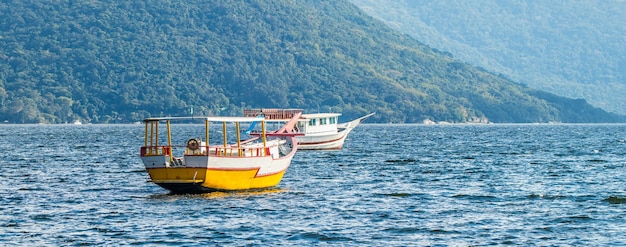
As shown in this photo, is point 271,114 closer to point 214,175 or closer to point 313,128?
point 313,128

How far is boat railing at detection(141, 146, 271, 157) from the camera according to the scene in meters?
52.1

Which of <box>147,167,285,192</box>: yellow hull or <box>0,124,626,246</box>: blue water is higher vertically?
<box>147,167,285,192</box>: yellow hull

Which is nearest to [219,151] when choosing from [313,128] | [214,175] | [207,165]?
[214,175]

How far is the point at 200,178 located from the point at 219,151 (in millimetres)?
2028

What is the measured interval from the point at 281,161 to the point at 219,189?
5.63 m

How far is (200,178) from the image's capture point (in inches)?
2032

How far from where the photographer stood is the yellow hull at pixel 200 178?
5162 cm

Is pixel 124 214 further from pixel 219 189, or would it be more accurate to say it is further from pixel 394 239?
pixel 394 239

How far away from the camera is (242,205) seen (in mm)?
49312

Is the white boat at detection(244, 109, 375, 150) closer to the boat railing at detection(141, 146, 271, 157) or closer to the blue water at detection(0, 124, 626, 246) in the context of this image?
the blue water at detection(0, 124, 626, 246)

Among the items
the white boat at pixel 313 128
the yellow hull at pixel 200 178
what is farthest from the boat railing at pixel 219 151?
the white boat at pixel 313 128

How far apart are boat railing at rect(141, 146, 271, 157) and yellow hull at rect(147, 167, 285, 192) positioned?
2.80 feet

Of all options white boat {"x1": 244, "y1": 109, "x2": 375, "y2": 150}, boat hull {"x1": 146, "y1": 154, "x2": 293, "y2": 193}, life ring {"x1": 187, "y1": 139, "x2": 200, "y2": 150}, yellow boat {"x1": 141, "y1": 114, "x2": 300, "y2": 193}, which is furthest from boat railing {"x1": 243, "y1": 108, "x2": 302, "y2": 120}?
life ring {"x1": 187, "y1": 139, "x2": 200, "y2": 150}

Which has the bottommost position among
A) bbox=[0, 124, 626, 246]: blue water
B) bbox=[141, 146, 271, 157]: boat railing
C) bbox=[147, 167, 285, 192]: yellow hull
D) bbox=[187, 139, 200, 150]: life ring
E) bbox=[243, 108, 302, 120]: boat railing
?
bbox=[0, 124, 626, 246]: blue water
